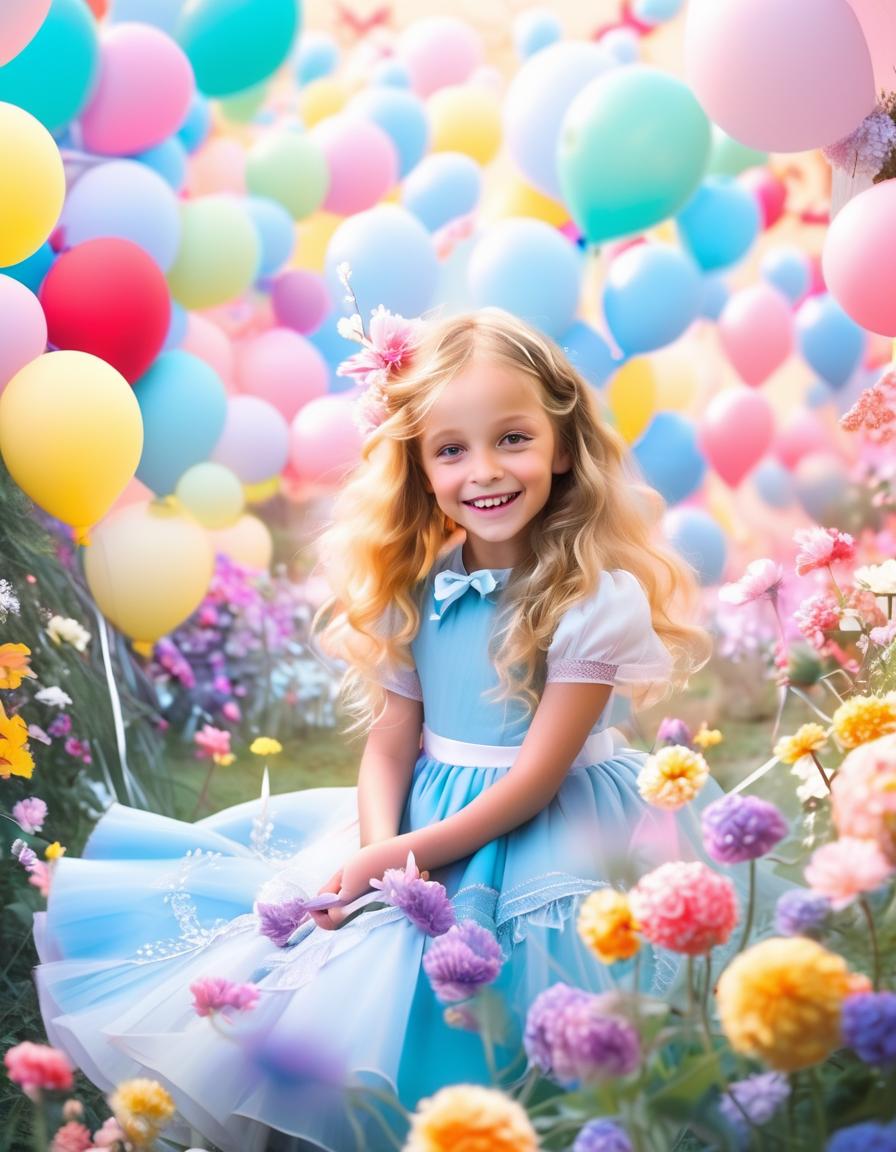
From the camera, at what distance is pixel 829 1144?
2.46ft

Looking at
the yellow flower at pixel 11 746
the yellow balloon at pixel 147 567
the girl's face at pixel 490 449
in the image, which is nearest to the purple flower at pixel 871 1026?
the girl's face at pixel 490 449

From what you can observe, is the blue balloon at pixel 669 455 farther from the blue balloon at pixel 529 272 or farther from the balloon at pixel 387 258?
the balloon at pixel 387 258

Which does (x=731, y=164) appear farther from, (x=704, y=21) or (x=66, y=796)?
(x=66, y=796)

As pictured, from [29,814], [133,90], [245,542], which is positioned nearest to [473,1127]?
[29,814]

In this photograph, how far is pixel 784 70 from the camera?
1.49 metres

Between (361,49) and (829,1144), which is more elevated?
(829,1144)

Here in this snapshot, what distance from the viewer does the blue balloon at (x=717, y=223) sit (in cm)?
320

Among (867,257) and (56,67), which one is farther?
(56,67)

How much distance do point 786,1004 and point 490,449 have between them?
2.84 feet

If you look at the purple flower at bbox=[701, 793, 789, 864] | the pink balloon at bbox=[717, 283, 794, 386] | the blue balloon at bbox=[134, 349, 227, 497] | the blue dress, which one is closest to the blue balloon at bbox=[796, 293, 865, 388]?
the pink balloon at bbox=[717, 283, 794, 386]

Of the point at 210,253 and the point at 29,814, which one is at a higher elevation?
the point at 210,253

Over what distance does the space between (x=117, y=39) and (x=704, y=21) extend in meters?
1.16

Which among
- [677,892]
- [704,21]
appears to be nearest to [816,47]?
[704,21]

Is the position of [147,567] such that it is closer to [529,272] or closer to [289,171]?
[529,272]
